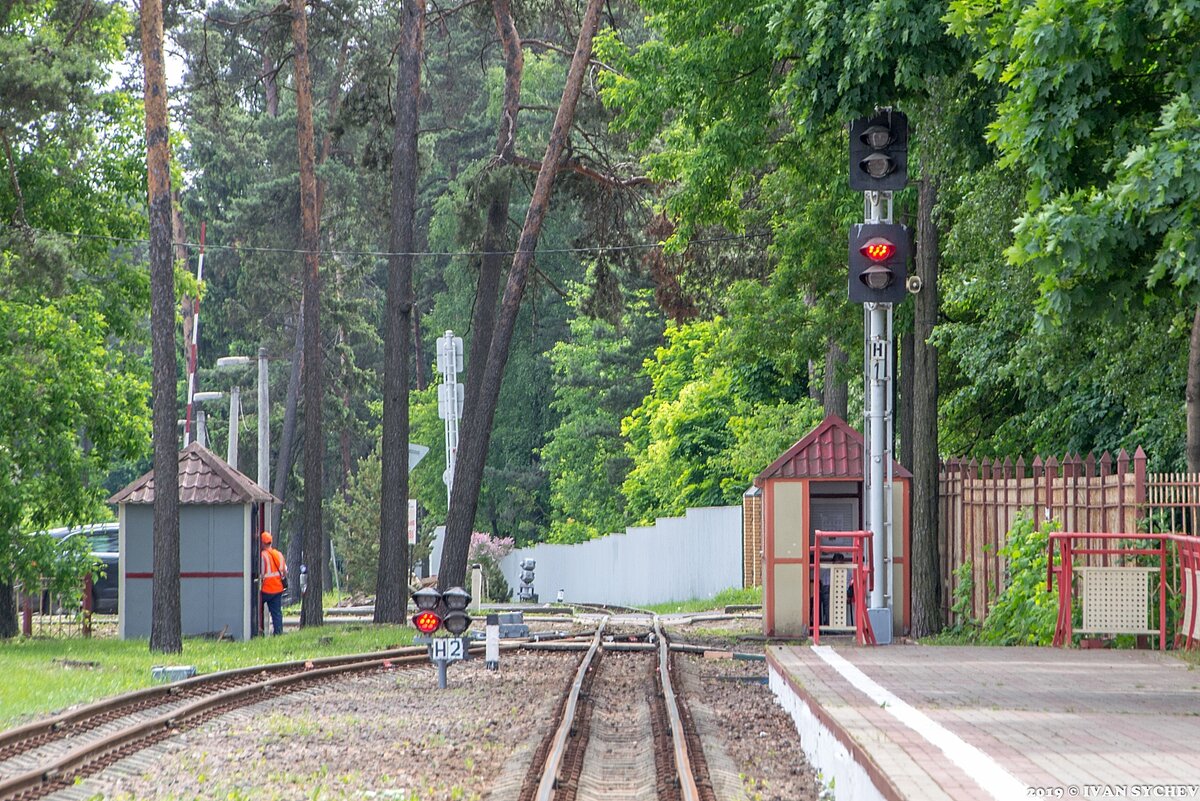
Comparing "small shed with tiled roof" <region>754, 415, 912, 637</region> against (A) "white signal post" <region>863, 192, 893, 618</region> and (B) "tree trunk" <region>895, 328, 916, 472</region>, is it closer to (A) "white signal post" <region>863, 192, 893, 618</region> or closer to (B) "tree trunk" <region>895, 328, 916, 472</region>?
(B) "tree trunk" <region>895, 328, 916, 472</region>

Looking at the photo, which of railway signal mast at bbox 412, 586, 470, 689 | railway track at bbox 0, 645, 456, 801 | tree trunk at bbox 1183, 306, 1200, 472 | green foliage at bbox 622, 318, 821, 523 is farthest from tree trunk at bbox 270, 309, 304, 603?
tree trunk at bbox 1183, 306, 1200, 472

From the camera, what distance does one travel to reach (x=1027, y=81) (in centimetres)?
1097

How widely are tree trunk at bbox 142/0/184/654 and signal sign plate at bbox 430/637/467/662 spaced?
19.9 ft

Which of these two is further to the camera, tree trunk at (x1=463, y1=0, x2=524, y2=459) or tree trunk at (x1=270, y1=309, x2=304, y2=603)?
tree trunk at (x1=270, y1=309, x2=304, y2=603)

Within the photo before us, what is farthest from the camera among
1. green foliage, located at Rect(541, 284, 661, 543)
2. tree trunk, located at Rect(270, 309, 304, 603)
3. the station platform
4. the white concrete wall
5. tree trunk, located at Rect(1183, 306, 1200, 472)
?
green foliage, located at Rect(541, 284, 661, 543)

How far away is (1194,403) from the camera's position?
18547mm

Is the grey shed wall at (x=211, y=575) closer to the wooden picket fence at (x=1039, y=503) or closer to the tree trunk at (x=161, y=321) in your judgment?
the tree trunk at (x=161, y=321)

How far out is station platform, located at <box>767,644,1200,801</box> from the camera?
25.0ft

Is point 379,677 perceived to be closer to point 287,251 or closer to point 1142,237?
point 1142,237

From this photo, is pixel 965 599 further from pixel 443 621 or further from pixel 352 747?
pixel 352 747

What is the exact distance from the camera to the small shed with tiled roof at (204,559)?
24.5 m

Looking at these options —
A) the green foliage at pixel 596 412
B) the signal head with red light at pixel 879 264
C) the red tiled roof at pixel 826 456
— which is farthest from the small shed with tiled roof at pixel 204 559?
the green foliage at pixel 596 412

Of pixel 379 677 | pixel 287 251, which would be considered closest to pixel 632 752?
pixel 379 677

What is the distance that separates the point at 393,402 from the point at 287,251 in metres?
22.2
